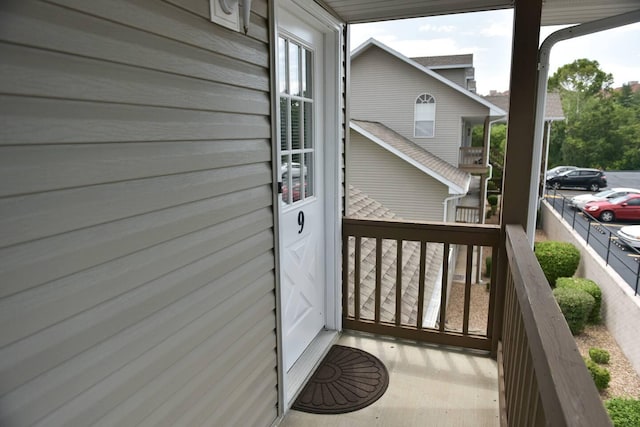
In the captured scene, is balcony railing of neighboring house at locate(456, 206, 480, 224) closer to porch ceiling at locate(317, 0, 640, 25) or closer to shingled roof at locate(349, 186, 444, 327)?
shingled roof at locate(349, 186, 444, 327)

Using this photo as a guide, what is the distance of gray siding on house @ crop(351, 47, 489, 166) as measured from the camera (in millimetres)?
10727

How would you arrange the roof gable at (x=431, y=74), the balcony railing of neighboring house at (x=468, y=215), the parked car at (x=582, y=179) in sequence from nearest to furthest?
the roof gable at (x=431, y=74) < the parked car at (x=582, y=179) < the balcony railing of neighboring house at (x=468, y=215)

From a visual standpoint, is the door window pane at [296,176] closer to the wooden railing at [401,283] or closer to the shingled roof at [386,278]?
the wooden railing at [401,283]

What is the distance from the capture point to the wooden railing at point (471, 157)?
11.3 metres

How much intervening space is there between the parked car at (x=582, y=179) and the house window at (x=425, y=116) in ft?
15.9

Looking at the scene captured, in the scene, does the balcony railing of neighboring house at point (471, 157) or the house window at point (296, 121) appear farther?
the balcony railing of neighboring house at point (471, 157)

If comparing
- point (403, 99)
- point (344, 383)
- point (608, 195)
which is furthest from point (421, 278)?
point (403, 99)

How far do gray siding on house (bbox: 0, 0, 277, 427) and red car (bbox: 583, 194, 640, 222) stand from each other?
8991 mm

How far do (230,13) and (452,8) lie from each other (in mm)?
1776

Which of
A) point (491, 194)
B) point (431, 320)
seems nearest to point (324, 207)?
point (431, 320)

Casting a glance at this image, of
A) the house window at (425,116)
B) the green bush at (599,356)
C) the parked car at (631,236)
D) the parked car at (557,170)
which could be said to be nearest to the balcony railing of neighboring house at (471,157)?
the house window at (425,116)

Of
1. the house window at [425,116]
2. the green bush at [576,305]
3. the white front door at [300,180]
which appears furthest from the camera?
the house window at [425,116]

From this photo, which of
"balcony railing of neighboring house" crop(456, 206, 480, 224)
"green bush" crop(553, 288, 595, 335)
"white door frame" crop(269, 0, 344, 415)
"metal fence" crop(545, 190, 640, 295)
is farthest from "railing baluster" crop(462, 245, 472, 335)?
"balcony railing of neighboring house" crop(456, 206, 480, 224)

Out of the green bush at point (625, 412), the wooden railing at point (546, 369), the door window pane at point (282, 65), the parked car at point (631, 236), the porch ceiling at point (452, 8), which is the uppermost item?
the porch ceiling at point (452, 8)
